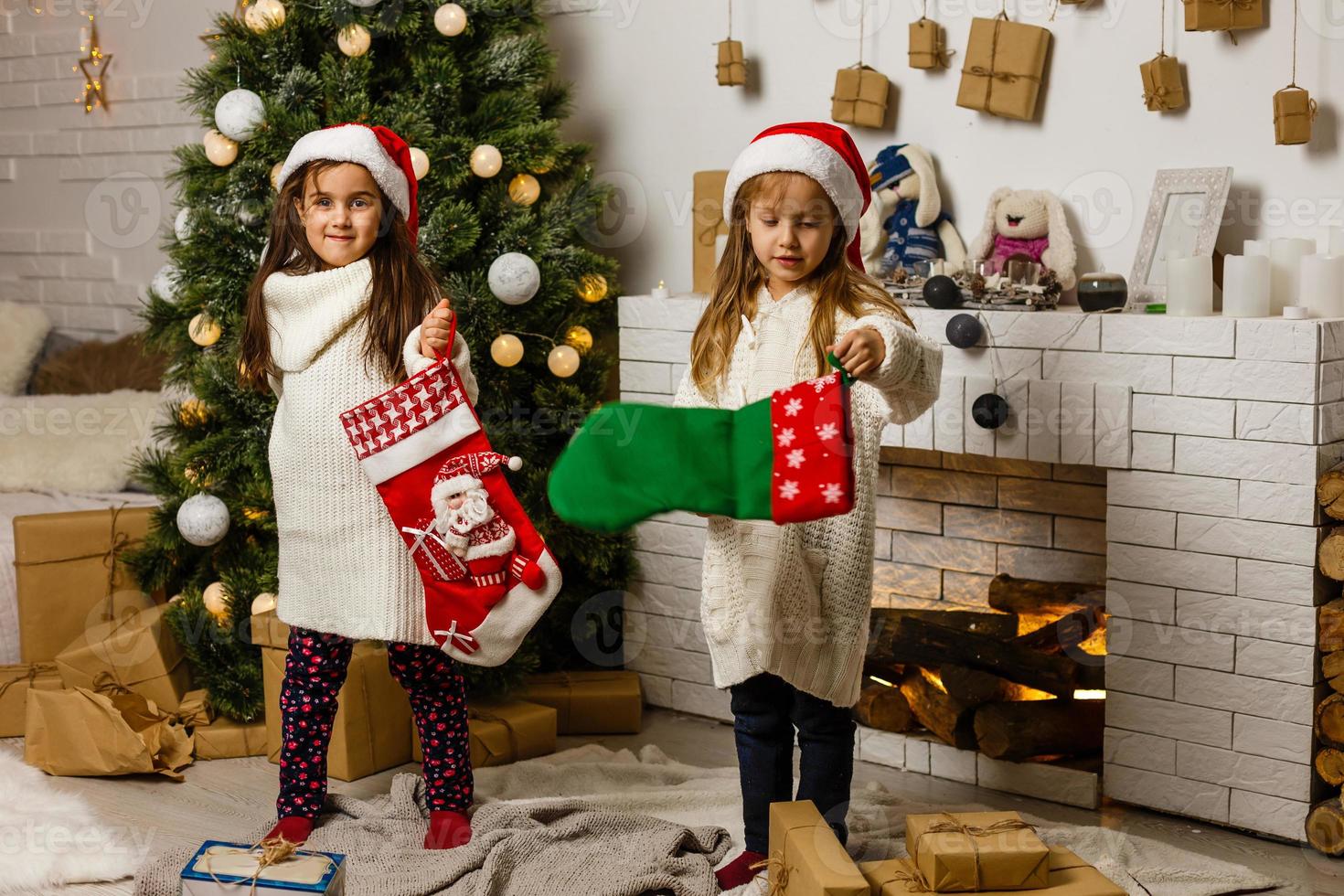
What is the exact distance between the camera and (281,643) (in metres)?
2.85

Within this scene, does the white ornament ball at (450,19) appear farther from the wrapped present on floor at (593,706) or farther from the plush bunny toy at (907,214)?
the wrapped present on floor at (593,706)

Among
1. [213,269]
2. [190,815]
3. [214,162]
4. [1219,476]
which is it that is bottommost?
[190,815]

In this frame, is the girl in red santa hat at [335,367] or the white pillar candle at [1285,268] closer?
the girl in red santa hat at [335,367]

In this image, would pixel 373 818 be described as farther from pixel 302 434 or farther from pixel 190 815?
pixel 302 434

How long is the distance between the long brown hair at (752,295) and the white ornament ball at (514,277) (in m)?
0.68

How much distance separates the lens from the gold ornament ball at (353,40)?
2.82 metres

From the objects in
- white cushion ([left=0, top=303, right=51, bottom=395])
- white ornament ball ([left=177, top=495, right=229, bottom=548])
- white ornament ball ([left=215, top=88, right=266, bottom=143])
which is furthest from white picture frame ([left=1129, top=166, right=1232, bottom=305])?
white cushion ([left=0, top=303, right=51, bottom=395])

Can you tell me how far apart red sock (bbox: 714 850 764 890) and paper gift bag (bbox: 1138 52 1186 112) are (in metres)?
1.59

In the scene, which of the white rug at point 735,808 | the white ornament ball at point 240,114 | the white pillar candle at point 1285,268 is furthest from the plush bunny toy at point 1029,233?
the white ornament ball at point 240,114

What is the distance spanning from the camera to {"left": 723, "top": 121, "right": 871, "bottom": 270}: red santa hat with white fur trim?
6.95ft

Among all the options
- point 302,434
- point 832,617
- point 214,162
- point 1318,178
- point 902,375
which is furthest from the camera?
point 214,162

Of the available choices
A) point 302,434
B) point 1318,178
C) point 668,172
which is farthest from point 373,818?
point 1318,178

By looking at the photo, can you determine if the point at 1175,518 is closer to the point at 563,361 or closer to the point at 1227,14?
the point at 1227,14

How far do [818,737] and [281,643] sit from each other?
4.07 ft
